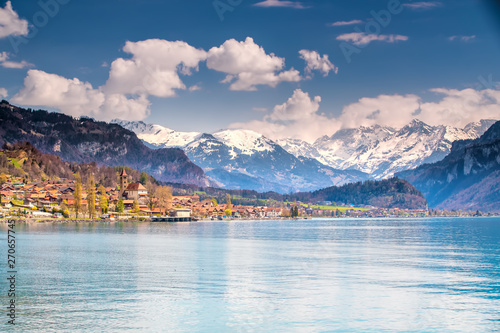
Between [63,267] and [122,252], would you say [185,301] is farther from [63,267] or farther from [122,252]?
[122,252]

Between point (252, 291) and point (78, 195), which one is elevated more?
point (78, 195)

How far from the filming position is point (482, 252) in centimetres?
8775

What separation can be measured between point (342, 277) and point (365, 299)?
11287 mm

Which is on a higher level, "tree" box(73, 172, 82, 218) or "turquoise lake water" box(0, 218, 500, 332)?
"tree" box(73, 172, 82, 218)

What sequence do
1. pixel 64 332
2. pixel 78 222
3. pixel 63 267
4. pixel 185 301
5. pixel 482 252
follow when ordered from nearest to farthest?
pixel 64 332, pixel 185 301, pixel 63 267, pixel 482 252, pixel 78 222

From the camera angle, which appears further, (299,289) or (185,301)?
(299,289)

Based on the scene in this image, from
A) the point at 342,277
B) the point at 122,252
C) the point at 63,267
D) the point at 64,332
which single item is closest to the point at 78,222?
the point at 122,252

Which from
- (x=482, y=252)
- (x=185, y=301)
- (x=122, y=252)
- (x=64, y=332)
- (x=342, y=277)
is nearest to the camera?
(x=64, y=332)

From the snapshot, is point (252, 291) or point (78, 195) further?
point (78, 195)

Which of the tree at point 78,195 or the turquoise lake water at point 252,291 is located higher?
the tree at point 78,195

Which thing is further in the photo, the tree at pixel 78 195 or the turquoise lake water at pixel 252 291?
the tree at pixel 78 195

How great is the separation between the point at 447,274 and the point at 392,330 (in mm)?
26209

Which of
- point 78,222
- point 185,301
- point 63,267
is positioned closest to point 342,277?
point 185,301

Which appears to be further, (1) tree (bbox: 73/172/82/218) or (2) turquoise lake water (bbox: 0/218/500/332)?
(1) tree (bbox: 73/172/82/218)
